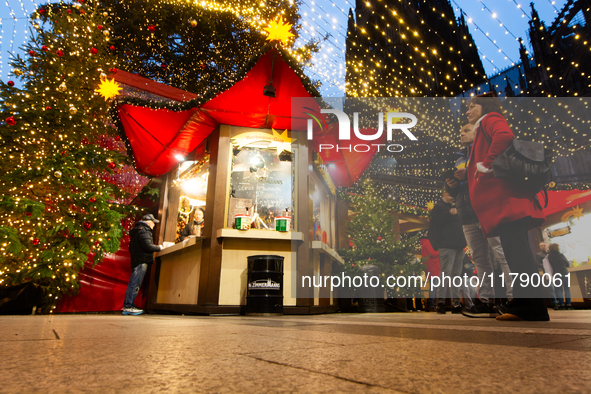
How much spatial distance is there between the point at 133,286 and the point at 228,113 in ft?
12.4

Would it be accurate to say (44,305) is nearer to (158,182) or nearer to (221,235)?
(221,235)

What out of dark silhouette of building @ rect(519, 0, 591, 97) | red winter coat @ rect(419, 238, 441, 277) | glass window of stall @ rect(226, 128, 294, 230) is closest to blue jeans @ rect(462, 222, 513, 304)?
glass window of stall @ rect(226, 128, 294, 230)

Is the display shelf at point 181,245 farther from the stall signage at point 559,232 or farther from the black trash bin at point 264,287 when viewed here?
the stall signage at point 559,232

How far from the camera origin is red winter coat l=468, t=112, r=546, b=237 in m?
3.30

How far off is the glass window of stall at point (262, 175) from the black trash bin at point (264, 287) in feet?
3.51

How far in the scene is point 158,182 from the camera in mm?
9203

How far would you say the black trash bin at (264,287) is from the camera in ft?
17.5

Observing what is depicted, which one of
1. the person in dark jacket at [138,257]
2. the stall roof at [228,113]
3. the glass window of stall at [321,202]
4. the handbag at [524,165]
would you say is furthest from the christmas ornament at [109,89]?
the handbag at [524,165]

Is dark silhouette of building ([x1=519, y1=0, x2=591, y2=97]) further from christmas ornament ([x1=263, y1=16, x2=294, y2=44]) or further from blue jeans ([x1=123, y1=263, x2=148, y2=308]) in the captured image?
blue jeans ([x1=123, y1=263, x2=148, y2=308])

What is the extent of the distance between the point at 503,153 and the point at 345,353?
3439 millimetres

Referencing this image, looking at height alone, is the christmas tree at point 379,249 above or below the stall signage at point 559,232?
below

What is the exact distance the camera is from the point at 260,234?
5.87m

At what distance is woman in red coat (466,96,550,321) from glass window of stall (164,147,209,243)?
5.53 m

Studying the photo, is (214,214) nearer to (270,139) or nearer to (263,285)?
(263,285)
